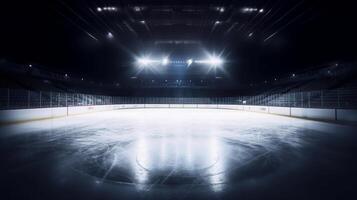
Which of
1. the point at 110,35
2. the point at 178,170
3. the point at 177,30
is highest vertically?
the point at 177,30

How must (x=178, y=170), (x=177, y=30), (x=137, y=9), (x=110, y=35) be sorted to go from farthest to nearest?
(x=177, y=30) → (x=110, y=35) → (x=137, y=9) → (x=178, y=170)

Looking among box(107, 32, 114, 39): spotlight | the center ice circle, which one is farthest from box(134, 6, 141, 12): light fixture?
the center ice circle

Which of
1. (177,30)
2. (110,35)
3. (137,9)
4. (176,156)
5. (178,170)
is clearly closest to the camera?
(178,170)

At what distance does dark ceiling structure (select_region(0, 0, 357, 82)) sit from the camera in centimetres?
1298

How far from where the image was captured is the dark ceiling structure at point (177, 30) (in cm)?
1298

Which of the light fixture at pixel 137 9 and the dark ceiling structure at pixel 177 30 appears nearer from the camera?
the dark ceiling structure at pixel 177 30

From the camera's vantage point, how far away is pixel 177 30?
18.3 metres

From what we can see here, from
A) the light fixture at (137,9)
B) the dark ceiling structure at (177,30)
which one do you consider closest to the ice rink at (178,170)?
the dark ceiling structure at (177,30)

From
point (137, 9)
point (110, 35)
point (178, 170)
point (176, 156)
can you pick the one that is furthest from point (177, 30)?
point (178, 170)

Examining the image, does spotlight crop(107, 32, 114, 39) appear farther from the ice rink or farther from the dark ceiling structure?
the ice rink

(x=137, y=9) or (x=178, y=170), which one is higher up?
(x=137, y=9)

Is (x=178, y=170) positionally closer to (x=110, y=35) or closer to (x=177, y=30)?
(x=177, y=30)

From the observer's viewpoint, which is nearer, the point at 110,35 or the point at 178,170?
the point at 178,170

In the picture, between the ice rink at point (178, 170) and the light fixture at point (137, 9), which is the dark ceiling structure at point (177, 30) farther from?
the ice rink at point (178, 170)
